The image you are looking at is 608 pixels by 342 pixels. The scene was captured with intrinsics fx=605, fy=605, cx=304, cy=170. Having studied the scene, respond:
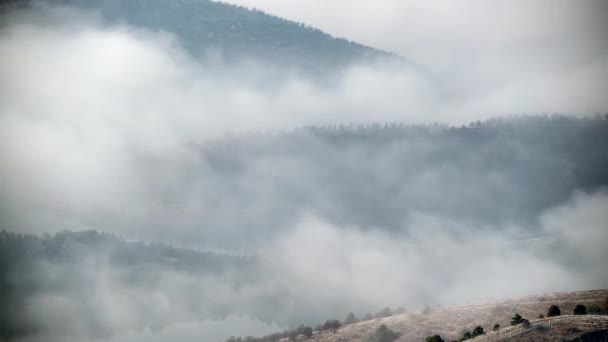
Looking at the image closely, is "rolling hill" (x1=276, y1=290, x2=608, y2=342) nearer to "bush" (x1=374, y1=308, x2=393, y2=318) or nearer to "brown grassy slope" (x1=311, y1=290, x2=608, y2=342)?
"brown grassy slope" (x1=311, y1=290, x2=608, y2=342)

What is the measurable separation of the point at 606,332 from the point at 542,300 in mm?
40583

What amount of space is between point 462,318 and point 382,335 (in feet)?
55.9

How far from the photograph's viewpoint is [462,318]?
126 meters

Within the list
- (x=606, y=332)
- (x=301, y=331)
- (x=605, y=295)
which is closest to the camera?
(x=606, y=332)

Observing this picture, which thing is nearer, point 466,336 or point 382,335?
point 466,336

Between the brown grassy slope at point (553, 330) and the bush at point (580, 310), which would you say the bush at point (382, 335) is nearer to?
the brown grassy slope at point (553, 330)

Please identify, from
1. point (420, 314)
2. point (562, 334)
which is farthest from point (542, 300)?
point (562, 334)

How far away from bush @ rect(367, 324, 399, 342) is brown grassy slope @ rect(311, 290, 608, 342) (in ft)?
6.68

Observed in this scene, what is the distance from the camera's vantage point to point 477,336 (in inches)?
3981

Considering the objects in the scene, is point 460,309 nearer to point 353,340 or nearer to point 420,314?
point 420,314

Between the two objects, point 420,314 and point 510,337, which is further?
point 420,314

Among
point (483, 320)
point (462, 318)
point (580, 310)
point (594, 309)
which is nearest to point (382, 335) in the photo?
point (462, 318)

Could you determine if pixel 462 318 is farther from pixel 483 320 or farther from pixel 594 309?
pixel 594 309

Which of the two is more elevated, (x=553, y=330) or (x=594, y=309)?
(x=594, y=309)
